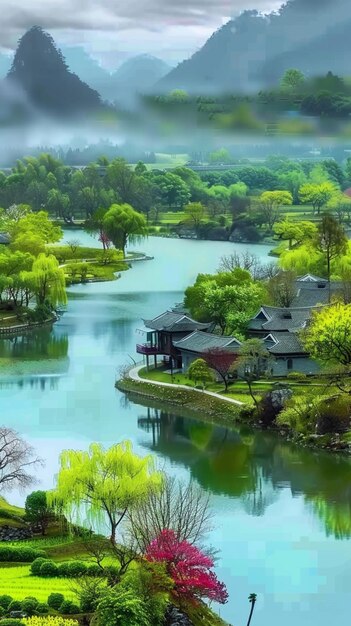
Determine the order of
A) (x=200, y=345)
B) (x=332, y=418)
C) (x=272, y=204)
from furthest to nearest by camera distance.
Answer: (x=272, y=204) < (x=200, y=345) < (x=332, y=418)

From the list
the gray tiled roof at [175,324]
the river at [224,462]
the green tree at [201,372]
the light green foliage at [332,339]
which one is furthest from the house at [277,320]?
the river at [224,462]

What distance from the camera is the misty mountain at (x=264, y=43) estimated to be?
49.5 meters

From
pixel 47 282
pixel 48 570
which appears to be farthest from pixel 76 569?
pixel 47 282

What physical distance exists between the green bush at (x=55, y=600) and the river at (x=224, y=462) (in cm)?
127

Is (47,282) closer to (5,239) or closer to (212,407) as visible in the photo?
(5,239)

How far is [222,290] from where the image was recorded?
18.9 metres

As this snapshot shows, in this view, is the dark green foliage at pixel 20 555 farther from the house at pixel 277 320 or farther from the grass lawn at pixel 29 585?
the house at pixel 277 320

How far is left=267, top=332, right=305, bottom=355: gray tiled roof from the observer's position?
54.1 feet

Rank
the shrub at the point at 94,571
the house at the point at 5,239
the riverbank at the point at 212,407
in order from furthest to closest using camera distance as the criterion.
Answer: the house at the point at 5,239 < the riverbank at the point at 212,407 < the shrub at the point at 94,571

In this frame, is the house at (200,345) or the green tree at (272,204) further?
the green tree at (272,204)

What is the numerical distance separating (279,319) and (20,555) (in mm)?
8349

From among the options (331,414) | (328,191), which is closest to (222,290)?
(331,414)

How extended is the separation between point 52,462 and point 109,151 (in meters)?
45.5

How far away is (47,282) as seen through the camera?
74.9 ft
